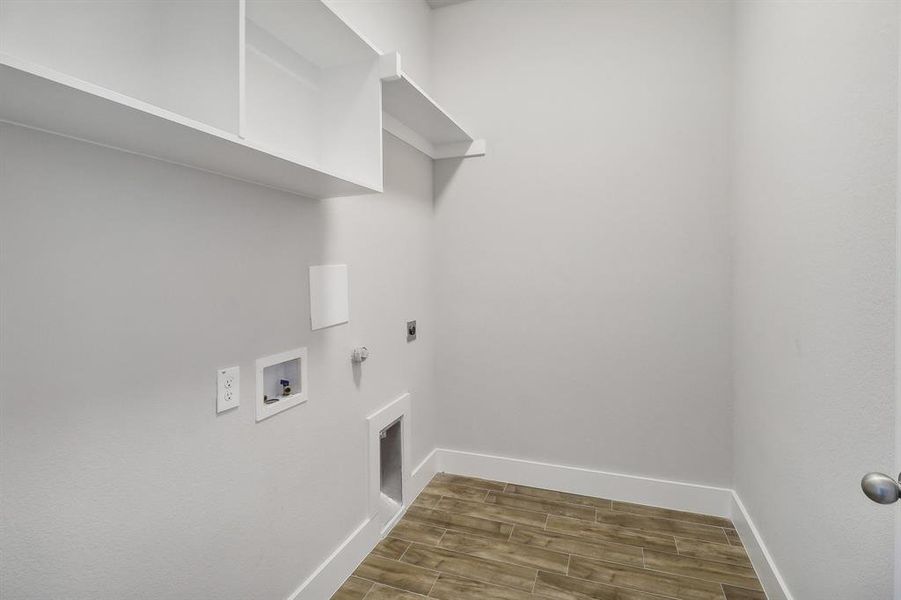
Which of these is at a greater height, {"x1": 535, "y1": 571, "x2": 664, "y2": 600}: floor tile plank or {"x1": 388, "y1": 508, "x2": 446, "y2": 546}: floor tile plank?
{"x1": 388, "y1": 508, "x2": 446, "y2": 546}: floor tile plank

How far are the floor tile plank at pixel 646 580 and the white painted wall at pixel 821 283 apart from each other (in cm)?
31

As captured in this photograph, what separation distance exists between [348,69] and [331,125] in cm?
21

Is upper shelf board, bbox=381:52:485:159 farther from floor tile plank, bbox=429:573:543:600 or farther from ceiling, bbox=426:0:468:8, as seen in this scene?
floor tile plank, bbox=429:573:543:600

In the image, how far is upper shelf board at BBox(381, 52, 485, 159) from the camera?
5.25ft

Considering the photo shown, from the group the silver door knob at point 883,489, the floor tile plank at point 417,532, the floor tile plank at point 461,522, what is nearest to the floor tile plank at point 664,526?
the floor tile plank at point 461,522

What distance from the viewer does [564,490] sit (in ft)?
8.36

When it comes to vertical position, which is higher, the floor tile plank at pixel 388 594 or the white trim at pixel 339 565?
the white trim at pixel 339 565

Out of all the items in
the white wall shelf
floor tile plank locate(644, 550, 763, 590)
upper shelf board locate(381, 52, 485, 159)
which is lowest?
floor tile plank locate(644, 550, 763, 590)

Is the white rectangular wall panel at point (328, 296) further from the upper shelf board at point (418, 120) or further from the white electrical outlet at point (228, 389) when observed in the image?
the upper shelf board at point (418, 120)

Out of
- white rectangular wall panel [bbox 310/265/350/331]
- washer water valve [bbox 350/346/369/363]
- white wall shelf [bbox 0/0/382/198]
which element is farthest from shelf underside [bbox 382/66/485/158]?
washer water valve [bbox 350/346/369/363]

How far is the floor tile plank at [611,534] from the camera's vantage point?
2051 mm

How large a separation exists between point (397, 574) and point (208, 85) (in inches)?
75.3

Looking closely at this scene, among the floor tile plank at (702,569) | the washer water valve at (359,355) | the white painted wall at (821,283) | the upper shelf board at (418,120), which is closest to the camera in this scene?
the white painted wall at (821,283)

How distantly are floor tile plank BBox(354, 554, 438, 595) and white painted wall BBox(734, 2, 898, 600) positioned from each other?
1334 mm
